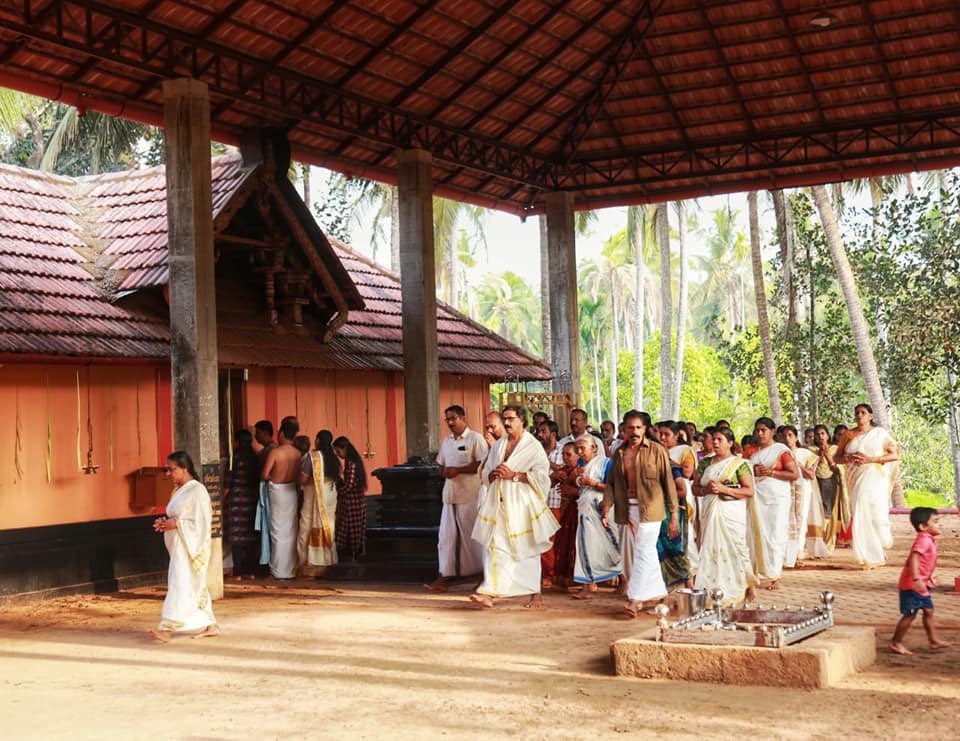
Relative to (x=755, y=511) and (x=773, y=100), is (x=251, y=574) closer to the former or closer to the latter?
(x=755, y=511)

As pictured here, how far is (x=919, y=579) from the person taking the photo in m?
8.11

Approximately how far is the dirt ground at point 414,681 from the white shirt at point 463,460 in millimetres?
1180

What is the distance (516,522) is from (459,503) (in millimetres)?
1634

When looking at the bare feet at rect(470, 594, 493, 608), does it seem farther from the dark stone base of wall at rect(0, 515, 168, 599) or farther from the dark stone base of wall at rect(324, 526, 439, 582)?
the dark stone base of wall at rect(0, 515, 168, 599)

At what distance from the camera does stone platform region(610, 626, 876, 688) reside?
23.5 ft

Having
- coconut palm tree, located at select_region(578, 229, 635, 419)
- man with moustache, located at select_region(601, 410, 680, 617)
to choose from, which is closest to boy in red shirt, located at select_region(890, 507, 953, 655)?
man with moustache, located at select_region(601, 410, 680, 617)

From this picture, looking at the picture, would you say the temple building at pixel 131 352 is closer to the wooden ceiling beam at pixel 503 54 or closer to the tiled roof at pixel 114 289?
the tiled roof at pixel 114 289

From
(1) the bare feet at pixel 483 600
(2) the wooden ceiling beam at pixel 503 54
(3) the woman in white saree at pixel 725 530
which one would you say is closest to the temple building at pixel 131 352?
(2) the wooden ceiling beam at pixel 503 54

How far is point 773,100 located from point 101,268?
9.86m

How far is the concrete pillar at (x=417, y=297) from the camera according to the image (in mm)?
16328

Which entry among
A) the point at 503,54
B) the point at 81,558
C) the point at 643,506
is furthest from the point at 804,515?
the point at 81,558

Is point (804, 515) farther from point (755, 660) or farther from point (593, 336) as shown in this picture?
point (593, 336)

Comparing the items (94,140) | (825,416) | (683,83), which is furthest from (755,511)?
(94,140)

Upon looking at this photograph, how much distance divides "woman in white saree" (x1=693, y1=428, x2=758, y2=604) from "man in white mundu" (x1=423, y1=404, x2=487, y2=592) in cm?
286
